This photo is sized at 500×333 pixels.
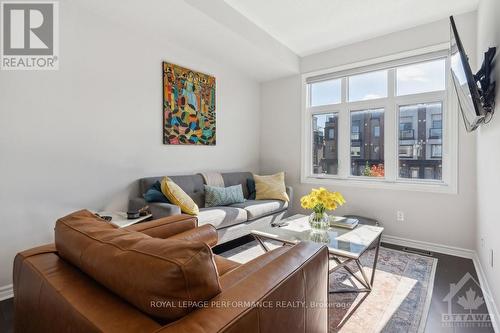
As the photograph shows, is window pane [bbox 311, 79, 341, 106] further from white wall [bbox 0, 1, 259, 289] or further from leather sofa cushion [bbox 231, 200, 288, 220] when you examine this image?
white wall [bbox 0, 1, 259, 289]

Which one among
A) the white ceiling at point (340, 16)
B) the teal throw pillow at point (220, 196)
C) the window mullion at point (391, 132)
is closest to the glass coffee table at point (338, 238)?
the teal throw pillow at point (220, 196)

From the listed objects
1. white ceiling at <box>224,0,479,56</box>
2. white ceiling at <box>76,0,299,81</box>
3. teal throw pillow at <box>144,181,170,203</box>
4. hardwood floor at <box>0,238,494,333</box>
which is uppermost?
white ceiling at <box>224,0,479,56</box>

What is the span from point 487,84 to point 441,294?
1.62 meters

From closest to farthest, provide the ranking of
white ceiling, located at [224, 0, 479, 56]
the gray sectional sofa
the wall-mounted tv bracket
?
the wall-mounted tv bracket, the gray sectional sofa, white ceiling, located at [224, 0, 479, 56]

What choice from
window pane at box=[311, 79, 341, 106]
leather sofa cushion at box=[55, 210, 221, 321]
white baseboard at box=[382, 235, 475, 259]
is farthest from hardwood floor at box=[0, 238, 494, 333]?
window pane at box=[311, 79, 341, 106]

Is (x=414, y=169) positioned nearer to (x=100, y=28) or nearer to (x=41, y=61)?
(x=100, y=28)

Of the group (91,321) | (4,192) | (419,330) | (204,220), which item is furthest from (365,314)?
(4,192)

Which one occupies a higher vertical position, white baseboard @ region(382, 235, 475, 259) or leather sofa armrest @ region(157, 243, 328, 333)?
leather sofa armrest @ region(157, 243, 328, 333)

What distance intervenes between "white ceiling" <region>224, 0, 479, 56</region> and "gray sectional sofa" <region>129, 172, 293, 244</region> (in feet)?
6.93

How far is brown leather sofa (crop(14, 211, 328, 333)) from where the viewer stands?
680 mm

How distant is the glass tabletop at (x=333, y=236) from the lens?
1863 millimetres

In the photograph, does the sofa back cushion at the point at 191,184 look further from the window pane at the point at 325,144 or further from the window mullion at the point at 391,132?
the window mullion at the point at 391,132

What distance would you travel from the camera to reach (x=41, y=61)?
7.30 ft

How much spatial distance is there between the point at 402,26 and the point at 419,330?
10.9 feet
